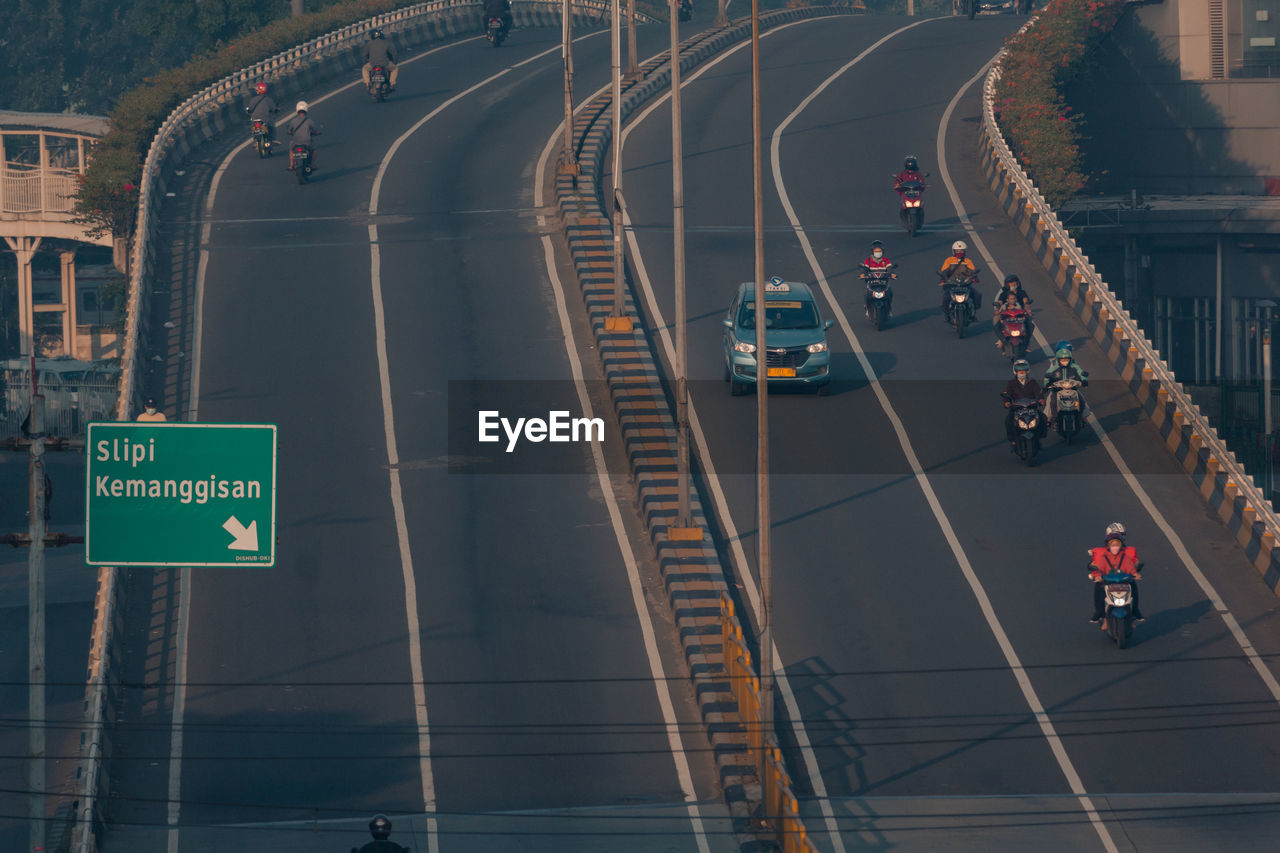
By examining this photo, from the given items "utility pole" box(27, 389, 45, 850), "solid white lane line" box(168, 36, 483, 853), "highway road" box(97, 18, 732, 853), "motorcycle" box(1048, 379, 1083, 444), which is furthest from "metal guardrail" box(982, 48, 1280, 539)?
"utility pole" box(27, 389, 45, 850)

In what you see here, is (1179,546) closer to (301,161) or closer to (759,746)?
(759,746)

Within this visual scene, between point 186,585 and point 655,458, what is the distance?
8.45 m

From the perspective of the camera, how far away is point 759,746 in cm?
2245

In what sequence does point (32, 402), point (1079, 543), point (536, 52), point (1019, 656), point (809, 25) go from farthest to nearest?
1. point (809, 25)
2. point (536, 52)
3. point (1079, 543)
4. point (1019, 656)
5. point (32, 402)

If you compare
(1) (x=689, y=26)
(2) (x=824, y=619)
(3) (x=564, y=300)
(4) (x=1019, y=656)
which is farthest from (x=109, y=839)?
(1) (x=689, y=26)

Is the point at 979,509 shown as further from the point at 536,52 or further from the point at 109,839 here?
the point at 536,52

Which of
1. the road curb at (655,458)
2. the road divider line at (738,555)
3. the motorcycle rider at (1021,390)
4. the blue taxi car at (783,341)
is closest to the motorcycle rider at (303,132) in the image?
the road curb at (655,458)

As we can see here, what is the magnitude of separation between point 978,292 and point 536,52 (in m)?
32.7

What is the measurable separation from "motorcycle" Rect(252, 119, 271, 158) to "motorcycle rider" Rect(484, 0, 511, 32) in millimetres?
18087

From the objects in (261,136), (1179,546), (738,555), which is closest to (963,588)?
(738,555)

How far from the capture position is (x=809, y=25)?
74.0m

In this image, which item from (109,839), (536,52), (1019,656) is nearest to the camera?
(109,839)

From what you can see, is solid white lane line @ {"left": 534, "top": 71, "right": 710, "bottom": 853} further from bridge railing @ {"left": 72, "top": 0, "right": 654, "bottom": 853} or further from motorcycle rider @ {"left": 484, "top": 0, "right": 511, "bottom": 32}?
motorcycle rider @ {"left": 484, "top": 0, "right": 511, "bottom": 32}

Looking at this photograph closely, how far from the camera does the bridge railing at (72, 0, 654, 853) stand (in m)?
22.7
